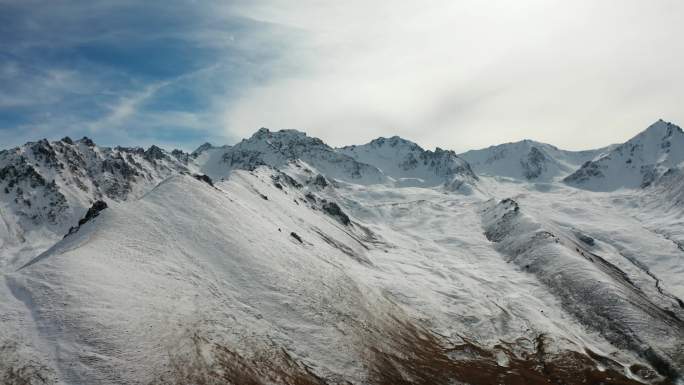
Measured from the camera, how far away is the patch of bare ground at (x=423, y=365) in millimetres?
42719

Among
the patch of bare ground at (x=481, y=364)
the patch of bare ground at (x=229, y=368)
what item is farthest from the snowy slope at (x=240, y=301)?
the patch of bare ground at (x=229, y=368)

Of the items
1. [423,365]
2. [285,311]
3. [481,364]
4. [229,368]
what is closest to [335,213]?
[481,364]

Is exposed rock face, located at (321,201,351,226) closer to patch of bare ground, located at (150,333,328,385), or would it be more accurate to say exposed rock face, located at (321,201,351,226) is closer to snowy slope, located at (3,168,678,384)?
snowy slope, located at (3,168,678,384)

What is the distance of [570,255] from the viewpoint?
362ft

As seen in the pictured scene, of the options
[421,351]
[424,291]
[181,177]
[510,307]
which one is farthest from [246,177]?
[421,351]

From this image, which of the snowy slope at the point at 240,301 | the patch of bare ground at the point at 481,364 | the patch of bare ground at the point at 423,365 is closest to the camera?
the snowy slope at the point at 240,301

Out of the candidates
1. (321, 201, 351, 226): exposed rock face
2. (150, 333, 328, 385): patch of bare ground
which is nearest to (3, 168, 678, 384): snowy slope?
(150, 333, 328, 385): patch of bare ground

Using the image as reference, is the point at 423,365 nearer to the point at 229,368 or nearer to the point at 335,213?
the point at 229,368

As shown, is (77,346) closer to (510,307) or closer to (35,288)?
(35,288)

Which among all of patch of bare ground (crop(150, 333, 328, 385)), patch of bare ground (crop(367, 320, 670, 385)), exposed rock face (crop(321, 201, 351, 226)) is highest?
exposed rock face (crop(321, 201, 351, 226))

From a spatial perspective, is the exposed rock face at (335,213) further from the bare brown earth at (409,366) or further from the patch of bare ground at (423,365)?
the patch of bare ground at (423,365)

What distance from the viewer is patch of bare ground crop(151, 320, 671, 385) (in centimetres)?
4272

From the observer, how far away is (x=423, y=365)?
54.9 metres

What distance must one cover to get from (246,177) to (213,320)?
98.0m
